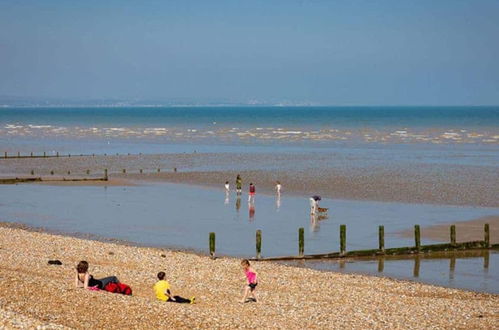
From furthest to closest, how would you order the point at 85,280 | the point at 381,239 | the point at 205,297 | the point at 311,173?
the point at 311,173, the point at 381,239, the point at 205,297, the point at 85,280

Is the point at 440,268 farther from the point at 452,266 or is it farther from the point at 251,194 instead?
the point at 251,194

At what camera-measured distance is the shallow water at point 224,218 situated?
34.1 metres

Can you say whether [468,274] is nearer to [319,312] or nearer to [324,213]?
[319,312]

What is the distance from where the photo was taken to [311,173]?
6738cm

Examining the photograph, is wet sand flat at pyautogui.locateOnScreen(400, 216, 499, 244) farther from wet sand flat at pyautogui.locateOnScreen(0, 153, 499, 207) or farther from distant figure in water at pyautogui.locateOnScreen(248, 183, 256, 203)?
distant figure in water at pyautogui.locateOnScreen(248, 183, 256, 203)

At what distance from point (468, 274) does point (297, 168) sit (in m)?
43.3

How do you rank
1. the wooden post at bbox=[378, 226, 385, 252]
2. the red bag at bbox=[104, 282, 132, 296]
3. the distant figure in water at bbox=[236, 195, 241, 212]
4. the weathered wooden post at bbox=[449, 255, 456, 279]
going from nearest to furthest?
the red bag at bbox=[104, 282, 132, 296]
the weathered wooden post at bbox=[449, 255, 456, 279]
the wooden post at bbox=[378, 226, 385, 252]
the distant figure in water at bbox=[236, 195, 241, 212]

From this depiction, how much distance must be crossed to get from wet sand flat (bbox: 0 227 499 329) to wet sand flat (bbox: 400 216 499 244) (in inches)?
392

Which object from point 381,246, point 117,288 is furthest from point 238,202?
point 117,288

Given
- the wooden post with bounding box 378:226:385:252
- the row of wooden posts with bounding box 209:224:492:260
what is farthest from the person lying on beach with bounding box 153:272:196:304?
the wooden post with bounding box 378:226:385:252

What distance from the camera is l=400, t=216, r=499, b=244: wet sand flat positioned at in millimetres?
36500

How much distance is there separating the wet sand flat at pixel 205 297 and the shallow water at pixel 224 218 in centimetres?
349

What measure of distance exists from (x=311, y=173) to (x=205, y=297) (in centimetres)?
4551

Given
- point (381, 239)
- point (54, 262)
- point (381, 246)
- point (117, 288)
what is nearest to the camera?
point (117, 288)
